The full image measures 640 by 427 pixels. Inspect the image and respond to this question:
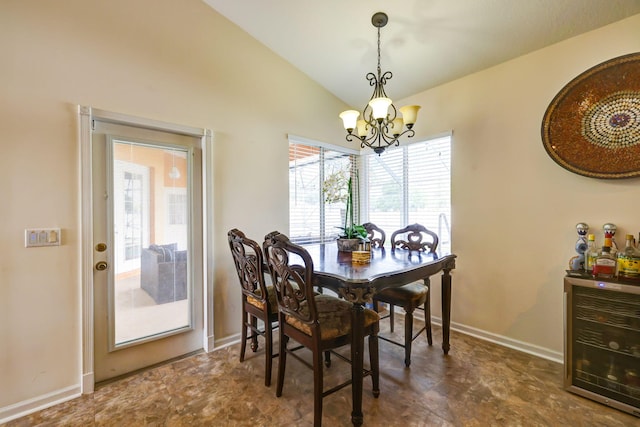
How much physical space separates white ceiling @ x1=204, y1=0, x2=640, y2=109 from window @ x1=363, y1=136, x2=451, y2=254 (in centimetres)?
82

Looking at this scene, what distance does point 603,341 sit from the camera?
1.90m

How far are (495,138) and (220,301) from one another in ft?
10.2

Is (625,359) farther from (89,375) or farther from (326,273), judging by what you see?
(89,375)

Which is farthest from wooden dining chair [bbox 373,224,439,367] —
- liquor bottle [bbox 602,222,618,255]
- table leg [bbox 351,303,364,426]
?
liquor bottle [bbox 602,222,618,255]

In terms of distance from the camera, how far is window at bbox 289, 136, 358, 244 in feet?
11.2

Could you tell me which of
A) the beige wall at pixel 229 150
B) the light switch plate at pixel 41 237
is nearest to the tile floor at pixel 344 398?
the beige wall at pixel 229 150

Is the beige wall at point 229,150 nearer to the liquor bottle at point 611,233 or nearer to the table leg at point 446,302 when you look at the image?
the liquor bottle at point 611,233

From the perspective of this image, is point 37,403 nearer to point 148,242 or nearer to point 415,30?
point 148,242

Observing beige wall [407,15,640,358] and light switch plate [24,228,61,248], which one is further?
beige wall [407,15,640,358]

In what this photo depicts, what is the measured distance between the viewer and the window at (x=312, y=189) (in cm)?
341

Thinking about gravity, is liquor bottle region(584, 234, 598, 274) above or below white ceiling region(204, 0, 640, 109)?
below

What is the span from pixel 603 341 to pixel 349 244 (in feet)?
6.11

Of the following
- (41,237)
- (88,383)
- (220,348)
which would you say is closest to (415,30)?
(41,237)

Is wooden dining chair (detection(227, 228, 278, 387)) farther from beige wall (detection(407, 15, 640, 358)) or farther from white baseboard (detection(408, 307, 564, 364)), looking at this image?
white baseboard (detection(408, 307, 564, 364))
